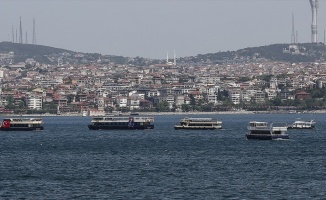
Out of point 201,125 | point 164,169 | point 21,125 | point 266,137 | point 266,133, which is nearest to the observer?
point 164,169

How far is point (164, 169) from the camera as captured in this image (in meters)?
58.0

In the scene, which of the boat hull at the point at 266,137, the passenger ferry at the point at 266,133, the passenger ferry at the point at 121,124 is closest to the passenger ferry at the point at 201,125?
the passenger ferry at the point at 121,124

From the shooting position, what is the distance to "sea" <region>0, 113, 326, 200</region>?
48.2 m

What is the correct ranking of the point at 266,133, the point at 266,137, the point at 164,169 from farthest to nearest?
the point at 266,133
the point at 266,137
the point at 164,169

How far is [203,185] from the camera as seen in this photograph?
166 feet

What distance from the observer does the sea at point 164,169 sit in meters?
48.2

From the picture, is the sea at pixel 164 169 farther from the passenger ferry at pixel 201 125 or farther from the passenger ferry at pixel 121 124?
the passenger ferry at pixel 121 124

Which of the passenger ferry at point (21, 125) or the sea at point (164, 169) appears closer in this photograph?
the sea at point (164, 169)

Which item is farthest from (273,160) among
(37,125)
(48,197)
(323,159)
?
(37,125)

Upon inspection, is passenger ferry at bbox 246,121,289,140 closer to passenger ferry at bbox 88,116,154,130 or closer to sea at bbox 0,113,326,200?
sea at bbox 0,113,326,200

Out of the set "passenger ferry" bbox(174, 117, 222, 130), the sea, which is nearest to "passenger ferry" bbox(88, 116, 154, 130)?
"passenger ferry" bbox(174, 117, 222, 130)

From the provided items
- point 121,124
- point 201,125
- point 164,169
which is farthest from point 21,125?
point 164,169

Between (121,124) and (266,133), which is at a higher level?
(121,124)

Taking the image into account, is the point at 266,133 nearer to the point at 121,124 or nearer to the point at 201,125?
the point at 201,125
